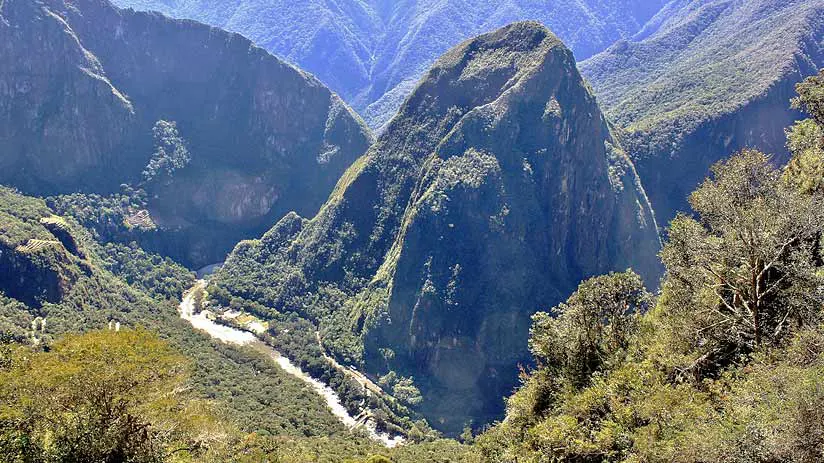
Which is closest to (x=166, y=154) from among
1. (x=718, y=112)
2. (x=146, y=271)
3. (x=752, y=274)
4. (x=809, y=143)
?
(x=146, y=271)

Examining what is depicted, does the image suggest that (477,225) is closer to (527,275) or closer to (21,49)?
(527,275)

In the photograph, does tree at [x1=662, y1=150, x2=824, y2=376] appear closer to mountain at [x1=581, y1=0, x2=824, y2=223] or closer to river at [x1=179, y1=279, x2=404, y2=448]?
river at [x1=179, y1=279, x2=404, y2=448]

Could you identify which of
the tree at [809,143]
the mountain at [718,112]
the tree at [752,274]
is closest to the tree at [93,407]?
the tree at [752,274]

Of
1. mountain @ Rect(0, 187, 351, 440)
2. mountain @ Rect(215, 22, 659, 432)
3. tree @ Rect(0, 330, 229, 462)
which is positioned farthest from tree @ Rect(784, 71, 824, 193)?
mountain @ Rect(0, 187, 351, 440)

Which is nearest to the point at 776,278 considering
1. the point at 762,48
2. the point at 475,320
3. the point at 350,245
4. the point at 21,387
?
the point at 21,387

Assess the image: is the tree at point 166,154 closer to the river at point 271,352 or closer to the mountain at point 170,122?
the mountain at point 170,122
